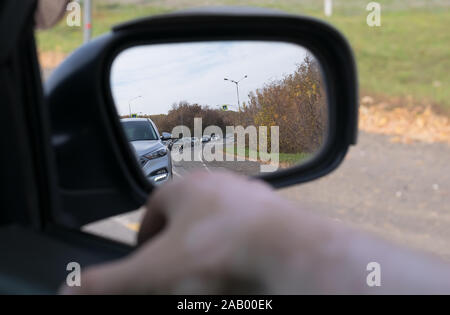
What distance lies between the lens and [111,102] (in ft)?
5.47

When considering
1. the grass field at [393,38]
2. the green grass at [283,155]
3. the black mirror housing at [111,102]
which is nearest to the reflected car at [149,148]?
the black mirror housing at [111,102]

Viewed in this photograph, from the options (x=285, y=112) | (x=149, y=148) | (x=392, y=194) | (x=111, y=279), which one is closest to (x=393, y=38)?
(x=392, y=194)

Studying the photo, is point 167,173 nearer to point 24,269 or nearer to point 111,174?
point 111,174

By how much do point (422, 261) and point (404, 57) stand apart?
16487 mm

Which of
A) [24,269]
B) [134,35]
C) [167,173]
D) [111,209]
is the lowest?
[24,269]

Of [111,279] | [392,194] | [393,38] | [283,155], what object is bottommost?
[392,194]

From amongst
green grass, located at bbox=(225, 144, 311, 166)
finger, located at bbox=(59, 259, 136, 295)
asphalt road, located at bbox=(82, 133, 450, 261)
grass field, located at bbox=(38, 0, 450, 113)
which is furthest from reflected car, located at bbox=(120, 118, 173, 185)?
grass field, located at bbox=(38, 0, 450, 113)

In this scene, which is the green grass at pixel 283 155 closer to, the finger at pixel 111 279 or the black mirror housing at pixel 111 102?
the black mirror housing at pixel 111 102

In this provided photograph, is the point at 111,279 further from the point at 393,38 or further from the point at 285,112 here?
the point at 393,38

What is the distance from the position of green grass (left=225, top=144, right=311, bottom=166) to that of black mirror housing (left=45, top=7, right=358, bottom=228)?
0.29 feet

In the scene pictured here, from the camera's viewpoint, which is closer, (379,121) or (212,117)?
(212,117)

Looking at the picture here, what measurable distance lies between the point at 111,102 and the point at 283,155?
607 millimetres

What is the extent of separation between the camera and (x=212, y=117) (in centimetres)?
162

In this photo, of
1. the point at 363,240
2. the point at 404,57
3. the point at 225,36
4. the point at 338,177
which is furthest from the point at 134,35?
the point at 404,57
